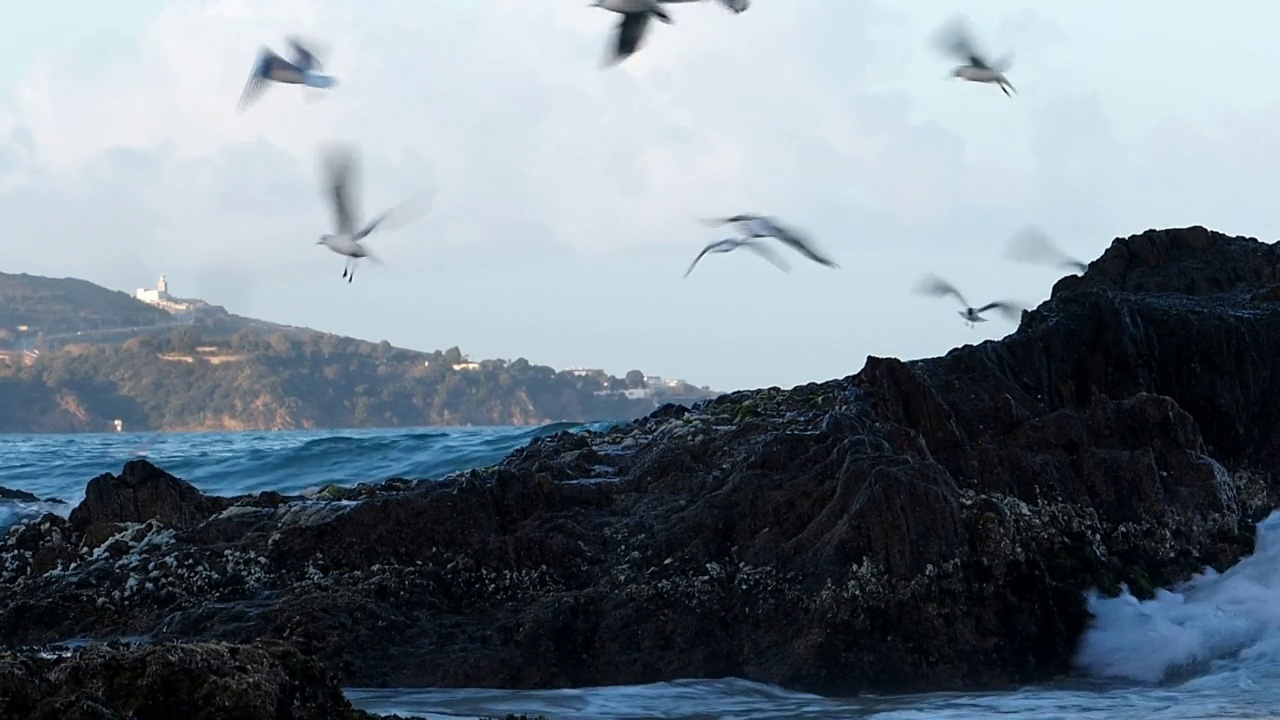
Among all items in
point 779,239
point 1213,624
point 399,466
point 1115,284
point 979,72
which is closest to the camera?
point 1213,624

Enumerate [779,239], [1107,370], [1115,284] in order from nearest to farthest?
[779,239] → [1107,370] → [1115,284]

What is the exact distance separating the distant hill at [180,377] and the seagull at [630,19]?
46.6 metres

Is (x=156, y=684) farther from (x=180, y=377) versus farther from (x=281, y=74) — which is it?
(x=180, y=377)

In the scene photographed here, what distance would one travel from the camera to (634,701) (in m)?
7.50

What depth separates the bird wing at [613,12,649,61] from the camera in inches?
371

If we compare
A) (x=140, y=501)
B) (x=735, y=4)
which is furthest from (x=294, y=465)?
(x=735, y=4)

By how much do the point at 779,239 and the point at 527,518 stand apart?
2.48m

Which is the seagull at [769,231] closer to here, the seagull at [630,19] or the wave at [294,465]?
the seagull at [630,19]

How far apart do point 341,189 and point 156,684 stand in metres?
5.98

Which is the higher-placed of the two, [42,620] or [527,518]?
[527,518]

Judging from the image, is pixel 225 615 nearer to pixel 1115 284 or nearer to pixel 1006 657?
pixel 1006 657

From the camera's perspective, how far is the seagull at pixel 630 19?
9.30 meters

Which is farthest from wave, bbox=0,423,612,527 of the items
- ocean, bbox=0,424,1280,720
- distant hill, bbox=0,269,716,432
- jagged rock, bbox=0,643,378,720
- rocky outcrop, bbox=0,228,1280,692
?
distant hill, bbox=0,269,716,432

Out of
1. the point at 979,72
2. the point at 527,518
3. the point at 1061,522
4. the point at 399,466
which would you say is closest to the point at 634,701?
the point at 527,518
